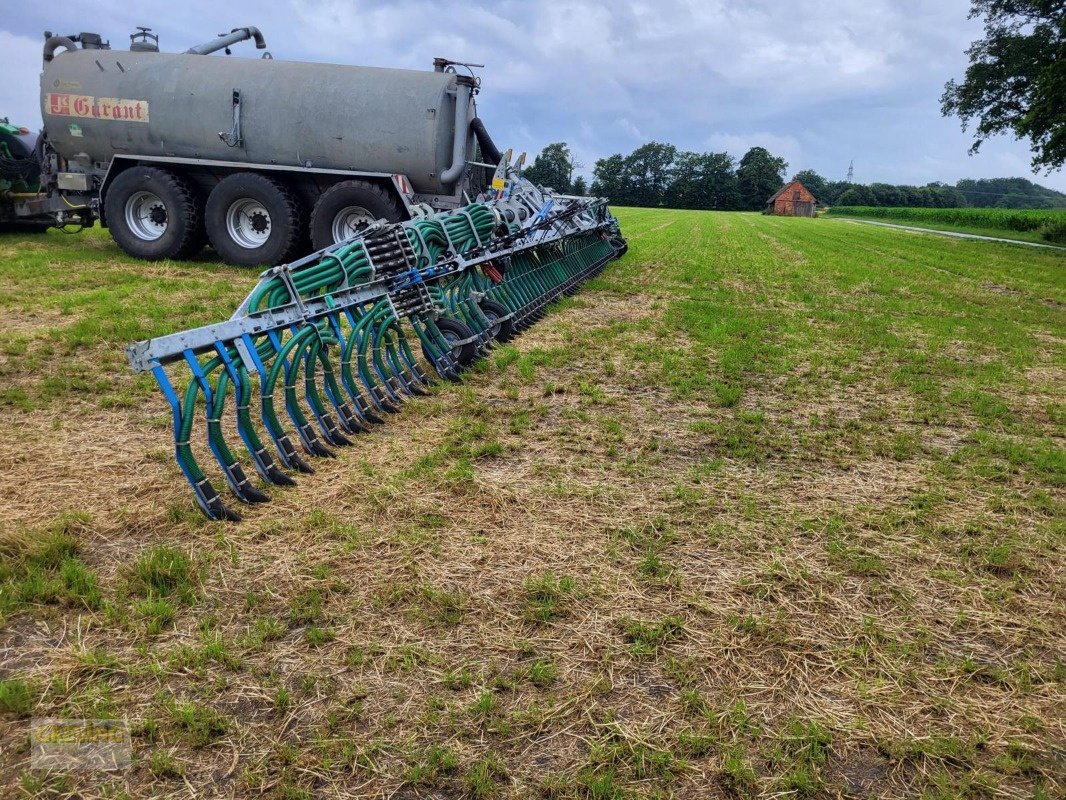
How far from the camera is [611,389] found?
18.3ft

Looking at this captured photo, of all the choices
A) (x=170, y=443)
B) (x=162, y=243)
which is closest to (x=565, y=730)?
(x=170, y=443)

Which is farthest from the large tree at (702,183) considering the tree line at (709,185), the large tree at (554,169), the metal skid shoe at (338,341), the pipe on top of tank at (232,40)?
the metal skid shoe at (338,341)

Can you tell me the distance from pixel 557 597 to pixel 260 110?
8.53 metres

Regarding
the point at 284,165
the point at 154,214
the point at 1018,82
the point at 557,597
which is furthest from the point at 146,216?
the point at 1018,82

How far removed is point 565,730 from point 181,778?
1047mm

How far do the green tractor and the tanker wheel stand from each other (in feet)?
18.8

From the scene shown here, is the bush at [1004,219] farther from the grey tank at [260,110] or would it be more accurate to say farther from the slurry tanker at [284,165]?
the grey tank at [260,110]

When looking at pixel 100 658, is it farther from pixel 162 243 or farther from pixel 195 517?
pixel 162 243

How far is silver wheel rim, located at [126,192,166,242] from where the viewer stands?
985 centimetres

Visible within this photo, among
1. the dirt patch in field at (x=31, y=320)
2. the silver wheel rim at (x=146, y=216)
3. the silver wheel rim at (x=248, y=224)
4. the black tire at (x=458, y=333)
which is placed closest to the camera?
the black tire at (x=458, y=333)

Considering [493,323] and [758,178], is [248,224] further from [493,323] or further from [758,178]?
[758,178]

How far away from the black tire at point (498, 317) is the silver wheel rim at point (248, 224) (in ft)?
14.9

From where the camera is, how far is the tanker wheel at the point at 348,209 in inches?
358

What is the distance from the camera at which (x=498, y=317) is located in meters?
6.66
